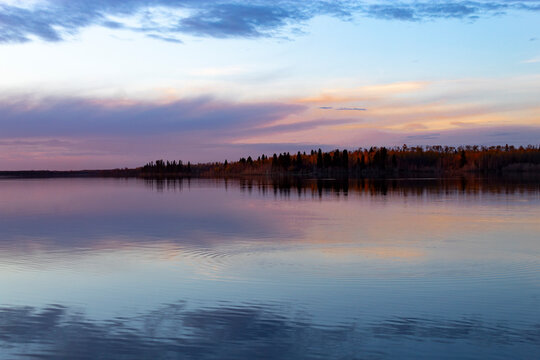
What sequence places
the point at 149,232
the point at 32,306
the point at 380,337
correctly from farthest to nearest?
the point at 149,232
the point at 32,306
the point at 380,337

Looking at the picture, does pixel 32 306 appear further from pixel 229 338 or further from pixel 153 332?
pixel 229 338

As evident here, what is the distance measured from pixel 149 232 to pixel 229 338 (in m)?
16.1

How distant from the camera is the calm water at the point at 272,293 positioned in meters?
9.06

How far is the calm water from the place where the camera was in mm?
9062

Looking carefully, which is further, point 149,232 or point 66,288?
point 149,232

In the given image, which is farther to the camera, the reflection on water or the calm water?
the calm water

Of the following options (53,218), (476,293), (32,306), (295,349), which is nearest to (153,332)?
(295,349)

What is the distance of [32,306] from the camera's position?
38.3 feet

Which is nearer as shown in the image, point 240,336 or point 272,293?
point 240,336

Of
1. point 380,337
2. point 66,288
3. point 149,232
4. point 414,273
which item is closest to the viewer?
point 380,337

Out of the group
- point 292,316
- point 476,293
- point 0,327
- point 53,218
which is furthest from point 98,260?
point 53,218

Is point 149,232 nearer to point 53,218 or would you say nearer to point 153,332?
point 53,218

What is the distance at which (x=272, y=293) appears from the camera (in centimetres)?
1258

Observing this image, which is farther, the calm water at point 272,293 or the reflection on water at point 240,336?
the calm water at point 272,293
